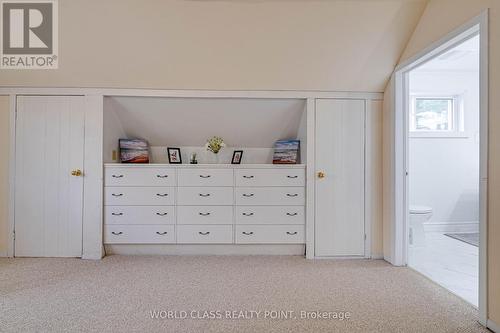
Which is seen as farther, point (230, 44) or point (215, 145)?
point (215, 145)

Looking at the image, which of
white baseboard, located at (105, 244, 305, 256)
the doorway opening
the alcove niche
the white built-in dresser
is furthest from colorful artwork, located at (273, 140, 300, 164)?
the doorway opening

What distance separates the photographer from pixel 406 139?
2.75 meters

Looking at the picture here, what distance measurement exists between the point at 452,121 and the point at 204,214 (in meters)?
3.85

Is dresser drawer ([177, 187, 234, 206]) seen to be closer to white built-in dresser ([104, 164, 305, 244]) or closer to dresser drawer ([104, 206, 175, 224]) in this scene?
white built-in dresser ([104, 164, 305, 244])

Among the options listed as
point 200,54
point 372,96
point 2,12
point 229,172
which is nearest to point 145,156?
point 229,172

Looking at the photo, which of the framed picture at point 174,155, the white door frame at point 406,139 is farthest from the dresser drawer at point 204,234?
the white door frame at point 406,139

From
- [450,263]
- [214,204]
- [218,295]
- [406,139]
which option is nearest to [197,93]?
[214,204]

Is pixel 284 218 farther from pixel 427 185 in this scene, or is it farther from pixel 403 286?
pixel 427 185

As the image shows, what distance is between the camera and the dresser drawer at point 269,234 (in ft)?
9.89

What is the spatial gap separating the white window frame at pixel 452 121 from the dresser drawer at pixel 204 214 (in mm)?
2968

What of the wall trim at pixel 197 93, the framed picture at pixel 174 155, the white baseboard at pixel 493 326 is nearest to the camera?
the white baseboard at pixel 493 326

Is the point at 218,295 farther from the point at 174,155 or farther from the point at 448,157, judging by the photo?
the point at 448,157

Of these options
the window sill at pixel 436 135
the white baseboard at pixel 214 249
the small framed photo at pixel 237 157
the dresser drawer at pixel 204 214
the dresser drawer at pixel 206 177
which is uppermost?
the window sill at pixel 436 135

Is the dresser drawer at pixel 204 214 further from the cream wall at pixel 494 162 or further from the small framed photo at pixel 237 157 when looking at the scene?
the cream wall at pixel 494 162
